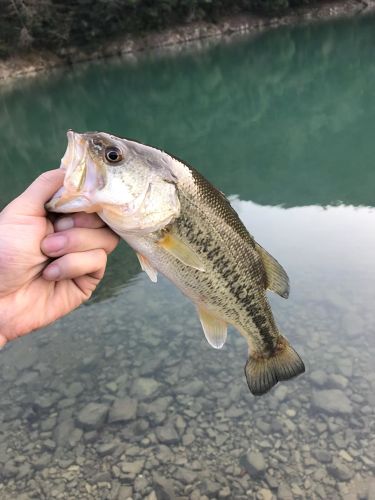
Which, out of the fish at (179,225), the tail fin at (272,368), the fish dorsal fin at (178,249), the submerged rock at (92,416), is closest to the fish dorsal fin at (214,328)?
the fish at (179,225)

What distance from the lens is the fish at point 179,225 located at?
9.59ft

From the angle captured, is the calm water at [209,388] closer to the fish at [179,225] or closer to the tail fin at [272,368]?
the tail fin at [272,368]

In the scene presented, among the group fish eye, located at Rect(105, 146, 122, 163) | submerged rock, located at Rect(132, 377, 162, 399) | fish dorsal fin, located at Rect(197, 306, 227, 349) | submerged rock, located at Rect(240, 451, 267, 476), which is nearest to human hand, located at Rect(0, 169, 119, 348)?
fish eye, located at Rect(105, 146, 122, 163)

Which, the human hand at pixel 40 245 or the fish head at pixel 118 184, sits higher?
the fish head at pixel 118 184

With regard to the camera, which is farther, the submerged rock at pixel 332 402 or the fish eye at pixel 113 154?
the submerged rock at pixel 332 402

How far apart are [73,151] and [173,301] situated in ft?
24.8

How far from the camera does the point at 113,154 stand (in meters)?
2.96

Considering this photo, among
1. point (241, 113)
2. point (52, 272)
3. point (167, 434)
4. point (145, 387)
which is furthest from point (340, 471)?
point (241, 113)

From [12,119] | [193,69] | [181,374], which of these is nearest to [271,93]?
[193,69]

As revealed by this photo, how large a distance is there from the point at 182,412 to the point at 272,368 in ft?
13.4

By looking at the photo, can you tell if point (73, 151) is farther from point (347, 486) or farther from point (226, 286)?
point (347, 486)

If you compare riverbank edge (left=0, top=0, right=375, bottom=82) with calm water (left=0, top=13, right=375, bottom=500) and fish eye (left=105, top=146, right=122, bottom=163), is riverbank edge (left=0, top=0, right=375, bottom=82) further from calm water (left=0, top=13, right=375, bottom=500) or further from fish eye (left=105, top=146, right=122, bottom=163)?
fish eye (left=105, top=146, right=122, bottom=163)

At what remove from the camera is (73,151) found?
288 centimetres

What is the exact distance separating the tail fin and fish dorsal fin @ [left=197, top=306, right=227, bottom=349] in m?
0.39
